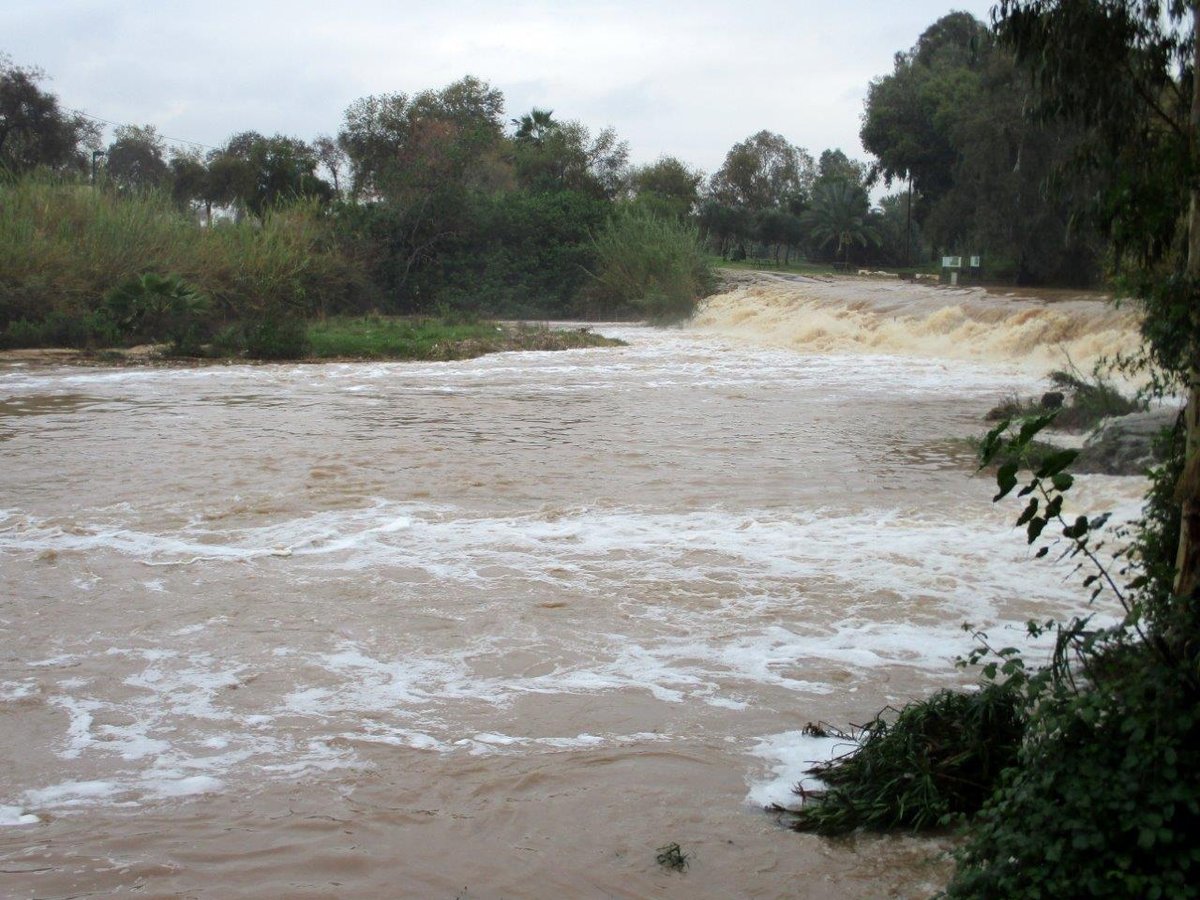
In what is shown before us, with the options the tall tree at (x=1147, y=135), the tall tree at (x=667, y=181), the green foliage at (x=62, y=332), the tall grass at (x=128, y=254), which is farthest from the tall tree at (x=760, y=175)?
the tall tree at (x=1147, y=135)

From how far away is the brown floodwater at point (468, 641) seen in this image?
165 inches

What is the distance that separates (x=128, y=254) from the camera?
28.3m

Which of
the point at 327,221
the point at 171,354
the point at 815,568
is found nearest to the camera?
the point at 815,568

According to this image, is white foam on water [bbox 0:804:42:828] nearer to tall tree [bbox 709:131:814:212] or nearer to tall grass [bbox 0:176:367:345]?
tall grass [bbox 0:176:367:345]

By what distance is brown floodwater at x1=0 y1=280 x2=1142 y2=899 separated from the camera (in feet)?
13.8

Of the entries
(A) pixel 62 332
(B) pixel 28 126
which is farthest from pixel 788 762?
(B) pixel 28 126

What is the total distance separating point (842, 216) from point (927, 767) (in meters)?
60.0

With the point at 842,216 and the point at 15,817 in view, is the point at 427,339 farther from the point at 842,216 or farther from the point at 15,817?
the point at 842,216

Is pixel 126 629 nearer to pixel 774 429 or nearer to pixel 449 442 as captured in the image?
pixel 449 442

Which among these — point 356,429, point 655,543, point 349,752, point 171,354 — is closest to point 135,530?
point 655,543

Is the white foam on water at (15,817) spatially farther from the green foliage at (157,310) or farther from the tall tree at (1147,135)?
the green foliage at (157,310)

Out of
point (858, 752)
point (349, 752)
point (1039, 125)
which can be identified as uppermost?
point (1039, 125)

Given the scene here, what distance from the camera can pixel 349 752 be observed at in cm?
509

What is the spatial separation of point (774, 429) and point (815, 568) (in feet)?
23.7
